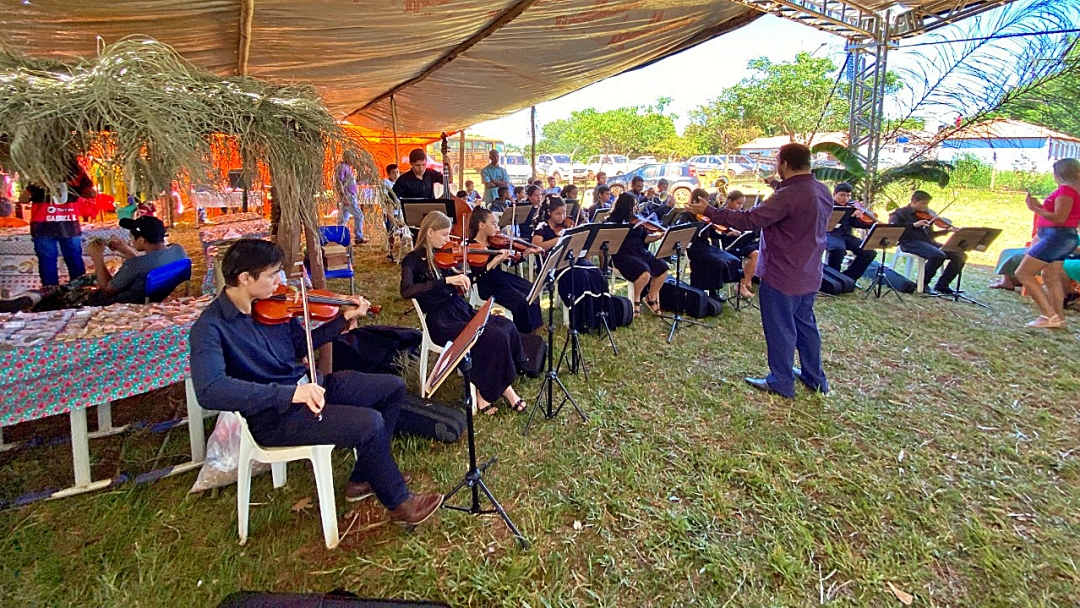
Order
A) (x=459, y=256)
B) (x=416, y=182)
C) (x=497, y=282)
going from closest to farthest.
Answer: (x=459, y=256) < (x=497, y=282) < (x=416, y=182)

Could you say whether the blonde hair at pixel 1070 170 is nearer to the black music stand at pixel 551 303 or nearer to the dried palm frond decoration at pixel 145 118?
the black music stand at pixel 551 303

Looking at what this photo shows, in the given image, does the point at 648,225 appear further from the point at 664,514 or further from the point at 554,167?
the point at 554,167

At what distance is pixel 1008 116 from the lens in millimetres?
7699

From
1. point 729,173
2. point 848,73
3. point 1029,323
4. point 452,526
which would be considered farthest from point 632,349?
point 729,173

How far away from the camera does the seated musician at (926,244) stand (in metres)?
6.64

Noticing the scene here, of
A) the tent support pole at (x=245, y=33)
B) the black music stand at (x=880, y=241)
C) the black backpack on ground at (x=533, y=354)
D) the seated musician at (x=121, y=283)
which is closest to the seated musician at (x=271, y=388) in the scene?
the black backpack on ground at (x=533, y=354)

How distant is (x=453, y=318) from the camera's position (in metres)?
3.67

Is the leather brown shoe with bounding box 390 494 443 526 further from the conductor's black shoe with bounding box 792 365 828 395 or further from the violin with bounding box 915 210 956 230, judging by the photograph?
the violin with bounding box 915 210 956 230

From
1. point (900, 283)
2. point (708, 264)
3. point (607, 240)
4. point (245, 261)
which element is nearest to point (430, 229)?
point (245, 261)

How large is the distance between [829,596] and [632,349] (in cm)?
284

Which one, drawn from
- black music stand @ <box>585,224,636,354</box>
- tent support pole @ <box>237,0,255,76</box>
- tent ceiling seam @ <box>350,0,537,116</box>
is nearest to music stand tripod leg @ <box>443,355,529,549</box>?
black music stand @ <box>585,224,636,354</box>

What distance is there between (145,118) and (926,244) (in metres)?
7.88

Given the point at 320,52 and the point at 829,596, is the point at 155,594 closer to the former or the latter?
the point at 829,596

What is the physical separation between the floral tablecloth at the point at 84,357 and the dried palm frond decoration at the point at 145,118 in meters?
0.80
